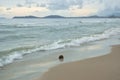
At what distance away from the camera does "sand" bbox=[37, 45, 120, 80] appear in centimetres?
543

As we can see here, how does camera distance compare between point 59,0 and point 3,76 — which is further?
point 59,0

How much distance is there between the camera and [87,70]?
5914 millimetres

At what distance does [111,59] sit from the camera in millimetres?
7121

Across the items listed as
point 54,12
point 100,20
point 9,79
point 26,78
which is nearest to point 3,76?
point 9,79

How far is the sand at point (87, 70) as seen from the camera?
5.43 metres

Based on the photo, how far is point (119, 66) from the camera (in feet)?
20.1

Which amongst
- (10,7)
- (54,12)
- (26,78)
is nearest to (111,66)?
(26,78)

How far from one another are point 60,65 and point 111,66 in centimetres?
127

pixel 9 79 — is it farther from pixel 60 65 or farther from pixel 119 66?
pixel 119 66

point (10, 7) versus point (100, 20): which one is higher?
point (10, 7)

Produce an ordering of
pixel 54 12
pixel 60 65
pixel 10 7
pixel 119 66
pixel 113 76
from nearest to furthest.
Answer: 1. pixel 113 76
2. pixel 119 66
3. pixel 60 65
4. pixel 10 7
5. pixel 54 12

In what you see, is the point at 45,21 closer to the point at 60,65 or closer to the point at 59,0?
the point at 59,0

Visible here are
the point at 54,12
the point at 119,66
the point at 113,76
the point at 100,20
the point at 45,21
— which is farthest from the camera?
the point at 100,20

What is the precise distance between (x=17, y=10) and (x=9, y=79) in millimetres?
14262
